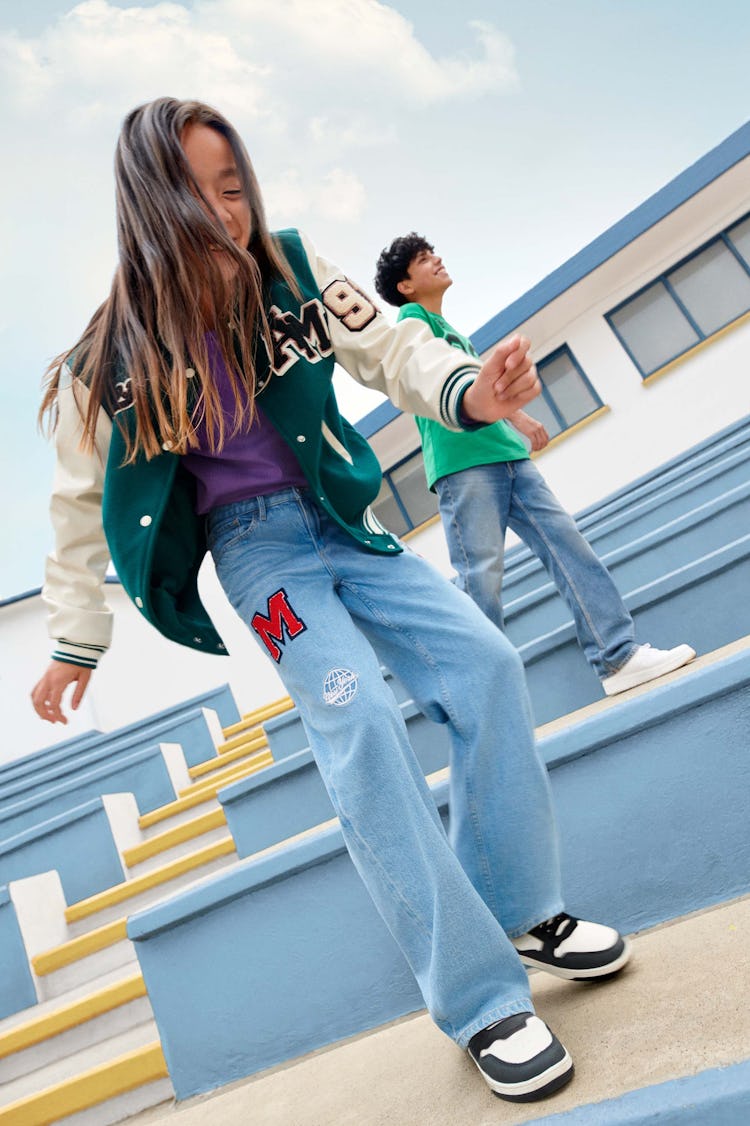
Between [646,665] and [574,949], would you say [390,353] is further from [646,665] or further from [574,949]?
[646,665]

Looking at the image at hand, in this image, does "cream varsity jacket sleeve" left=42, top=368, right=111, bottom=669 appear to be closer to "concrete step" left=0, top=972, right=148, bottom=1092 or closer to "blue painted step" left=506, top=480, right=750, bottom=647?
"concrete step" left=0, top=972, right=148, bottom=1092

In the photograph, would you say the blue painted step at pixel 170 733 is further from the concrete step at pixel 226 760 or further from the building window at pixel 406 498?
the building window at pixel 406 498

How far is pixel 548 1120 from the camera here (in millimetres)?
806

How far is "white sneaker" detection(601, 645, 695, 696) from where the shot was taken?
199cm

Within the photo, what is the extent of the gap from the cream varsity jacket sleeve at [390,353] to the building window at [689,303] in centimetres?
623

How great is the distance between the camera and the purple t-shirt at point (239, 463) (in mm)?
1313

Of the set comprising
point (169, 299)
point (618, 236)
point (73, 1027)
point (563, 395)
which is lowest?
point (73, 1027)

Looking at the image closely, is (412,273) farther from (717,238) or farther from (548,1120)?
(717,238)

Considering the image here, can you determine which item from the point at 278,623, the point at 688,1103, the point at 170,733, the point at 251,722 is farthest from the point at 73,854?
the point at 688,1103

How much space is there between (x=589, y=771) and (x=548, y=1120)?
27.2 inches

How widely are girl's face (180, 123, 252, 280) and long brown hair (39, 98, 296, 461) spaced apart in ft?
0.04

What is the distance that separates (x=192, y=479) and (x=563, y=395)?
659 centimetres

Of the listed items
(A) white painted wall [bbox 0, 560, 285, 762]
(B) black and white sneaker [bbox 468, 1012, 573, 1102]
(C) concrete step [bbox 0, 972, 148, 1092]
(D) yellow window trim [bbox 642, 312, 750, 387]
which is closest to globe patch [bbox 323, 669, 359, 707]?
(B) black and white sneaker [bbox 468, 1012, 573, 1102]

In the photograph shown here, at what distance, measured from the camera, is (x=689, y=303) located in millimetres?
6871
